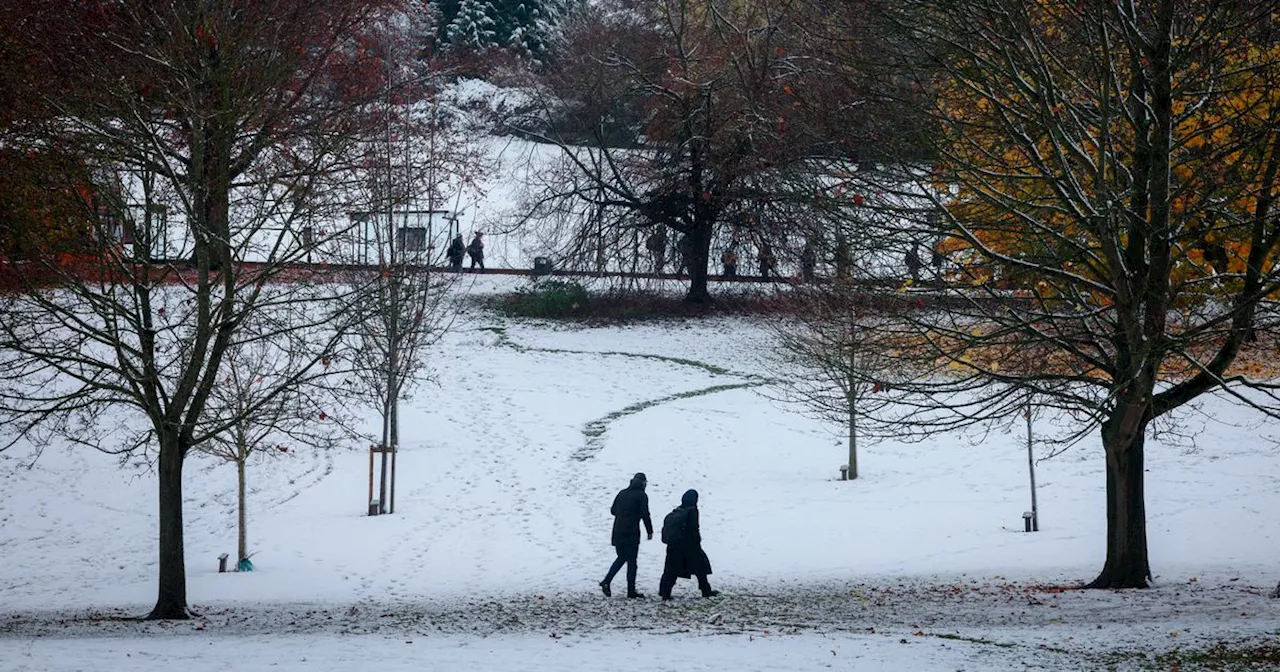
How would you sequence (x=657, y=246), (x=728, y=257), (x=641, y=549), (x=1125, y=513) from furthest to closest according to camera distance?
(x=657, y=246) < (x=728, y=257) < (x=641, y=549) < (x=1125, y=513)

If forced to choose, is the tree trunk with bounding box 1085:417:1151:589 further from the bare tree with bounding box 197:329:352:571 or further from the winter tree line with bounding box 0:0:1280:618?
the bare tree with bounding box 197:329:352:571

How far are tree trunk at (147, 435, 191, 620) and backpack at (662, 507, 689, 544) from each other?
512 cm

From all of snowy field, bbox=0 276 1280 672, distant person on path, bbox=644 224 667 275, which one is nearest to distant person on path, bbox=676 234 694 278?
distant person on path, bbox=644 224 667 275

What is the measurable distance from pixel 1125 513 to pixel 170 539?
9.94 m

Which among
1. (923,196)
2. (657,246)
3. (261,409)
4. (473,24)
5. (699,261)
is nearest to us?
(923,196)

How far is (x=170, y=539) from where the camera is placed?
1206cm

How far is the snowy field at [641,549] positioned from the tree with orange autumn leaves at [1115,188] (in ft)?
7.07

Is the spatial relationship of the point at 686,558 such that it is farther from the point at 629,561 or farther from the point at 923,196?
the point at 923,196

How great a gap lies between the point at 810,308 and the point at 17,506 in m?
14.1

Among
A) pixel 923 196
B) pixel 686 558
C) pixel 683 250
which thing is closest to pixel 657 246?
pixel 683 250

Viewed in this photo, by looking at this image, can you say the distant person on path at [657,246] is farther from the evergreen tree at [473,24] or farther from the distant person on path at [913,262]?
the evergreen tree at [473,24]

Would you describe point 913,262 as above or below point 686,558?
above

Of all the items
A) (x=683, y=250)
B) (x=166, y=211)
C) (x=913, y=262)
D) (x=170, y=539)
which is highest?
(x=683, y=250)

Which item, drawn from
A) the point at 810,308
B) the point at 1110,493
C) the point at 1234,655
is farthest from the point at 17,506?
the point at 1234,655
